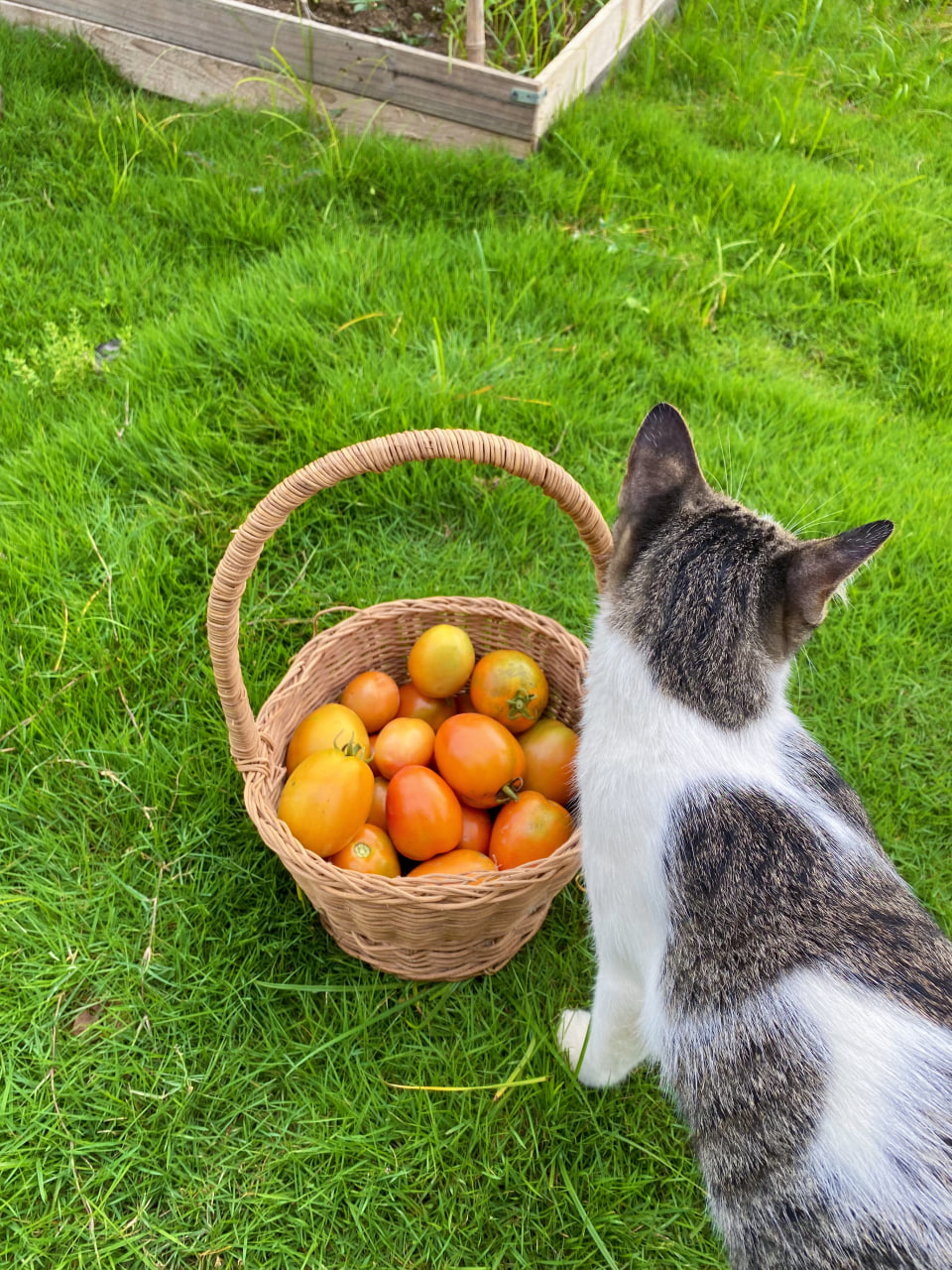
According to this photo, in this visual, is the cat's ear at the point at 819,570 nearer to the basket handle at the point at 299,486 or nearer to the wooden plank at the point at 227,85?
the basket handle at the point at 299,486

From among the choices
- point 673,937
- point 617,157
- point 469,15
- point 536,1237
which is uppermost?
point 469,15

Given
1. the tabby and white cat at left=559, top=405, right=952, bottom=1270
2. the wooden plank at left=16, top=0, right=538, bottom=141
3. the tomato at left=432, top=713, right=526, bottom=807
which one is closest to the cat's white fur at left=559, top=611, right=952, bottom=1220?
the tabby and white cat at left=559, top=405, right=952, bottom=1270

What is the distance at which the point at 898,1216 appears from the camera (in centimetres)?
110

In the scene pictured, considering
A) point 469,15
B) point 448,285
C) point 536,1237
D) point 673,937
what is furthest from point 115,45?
point 536,1237

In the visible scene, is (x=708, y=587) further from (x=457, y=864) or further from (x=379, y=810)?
(x=379, y=810)

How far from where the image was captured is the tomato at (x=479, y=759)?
69.5 inches

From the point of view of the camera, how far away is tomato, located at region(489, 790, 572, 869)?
1709 mm

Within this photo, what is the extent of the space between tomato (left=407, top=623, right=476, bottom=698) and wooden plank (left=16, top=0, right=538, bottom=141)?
2132 mm

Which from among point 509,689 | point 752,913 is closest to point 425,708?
point 509,689

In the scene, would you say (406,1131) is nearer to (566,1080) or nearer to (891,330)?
(566,1080)

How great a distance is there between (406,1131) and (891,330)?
2884 millimetres

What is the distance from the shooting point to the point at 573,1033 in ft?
5.71

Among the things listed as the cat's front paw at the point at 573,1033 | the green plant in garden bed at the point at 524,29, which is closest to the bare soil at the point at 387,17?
the green plant in garden bed at the point at 524,29

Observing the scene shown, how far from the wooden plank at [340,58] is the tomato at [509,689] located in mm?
2200
